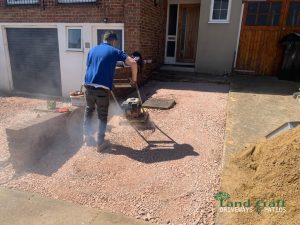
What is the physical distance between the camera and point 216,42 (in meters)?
9.89

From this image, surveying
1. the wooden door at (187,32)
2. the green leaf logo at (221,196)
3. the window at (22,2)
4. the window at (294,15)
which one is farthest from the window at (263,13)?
the green leaf logo at (221,196)

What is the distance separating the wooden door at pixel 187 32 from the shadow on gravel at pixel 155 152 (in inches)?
286

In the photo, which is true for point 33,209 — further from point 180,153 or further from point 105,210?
point 180,153

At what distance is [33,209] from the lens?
3256mm

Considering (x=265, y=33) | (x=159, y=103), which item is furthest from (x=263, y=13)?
(x=159, y=103)

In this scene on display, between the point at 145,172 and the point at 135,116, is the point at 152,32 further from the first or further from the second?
the point at 145,172

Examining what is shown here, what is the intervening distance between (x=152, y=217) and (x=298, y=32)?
367 inches

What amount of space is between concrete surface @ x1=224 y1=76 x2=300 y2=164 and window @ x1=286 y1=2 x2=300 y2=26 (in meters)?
2.20

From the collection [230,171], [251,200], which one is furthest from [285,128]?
[251,200]

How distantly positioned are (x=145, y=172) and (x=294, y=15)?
28.9 ft

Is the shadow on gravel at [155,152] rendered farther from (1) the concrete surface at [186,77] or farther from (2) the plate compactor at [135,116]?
(1) the concrete surface at [186,77]

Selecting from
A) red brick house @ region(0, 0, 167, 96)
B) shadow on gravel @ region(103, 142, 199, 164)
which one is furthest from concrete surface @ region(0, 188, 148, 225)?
red brick house @ region(0, 0, 167, 96)

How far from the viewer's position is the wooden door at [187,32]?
10688 mm

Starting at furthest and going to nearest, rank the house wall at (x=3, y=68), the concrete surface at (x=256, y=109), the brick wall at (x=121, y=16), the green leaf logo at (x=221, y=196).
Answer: the house wall at (x=3, y=68), the brick wall at (x=121, y=16), the concrete surface at (x=256, y=109), the green leaf logo at (x=221, y=196)
